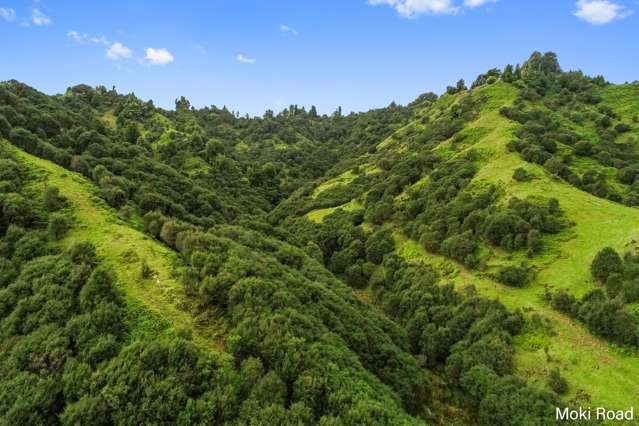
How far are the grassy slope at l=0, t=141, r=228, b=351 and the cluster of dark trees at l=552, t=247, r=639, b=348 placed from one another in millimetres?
35144

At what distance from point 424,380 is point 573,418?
12.8 metres

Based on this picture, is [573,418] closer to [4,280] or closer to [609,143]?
[4,280]

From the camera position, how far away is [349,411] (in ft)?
79.8

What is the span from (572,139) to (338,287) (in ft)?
192

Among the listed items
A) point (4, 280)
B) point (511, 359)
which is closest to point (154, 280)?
point (4, 280)

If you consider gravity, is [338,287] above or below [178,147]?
below

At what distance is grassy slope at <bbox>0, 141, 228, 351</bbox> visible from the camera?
96.9 ft

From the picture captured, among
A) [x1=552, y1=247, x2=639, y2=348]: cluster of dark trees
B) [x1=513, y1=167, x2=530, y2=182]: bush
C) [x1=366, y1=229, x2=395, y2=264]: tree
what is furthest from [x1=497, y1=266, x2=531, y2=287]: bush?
[x1=366, y1=229, x2=395, y2=264]: tree

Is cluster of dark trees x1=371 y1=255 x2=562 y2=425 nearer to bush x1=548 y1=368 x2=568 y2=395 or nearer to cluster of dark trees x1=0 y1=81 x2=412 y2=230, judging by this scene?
bush x1=548 y1=368 x2=568 y2=395

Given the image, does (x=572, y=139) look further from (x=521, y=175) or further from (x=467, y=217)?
(x=467, y=217)

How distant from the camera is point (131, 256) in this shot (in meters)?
35.6

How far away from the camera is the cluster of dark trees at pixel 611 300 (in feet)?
114

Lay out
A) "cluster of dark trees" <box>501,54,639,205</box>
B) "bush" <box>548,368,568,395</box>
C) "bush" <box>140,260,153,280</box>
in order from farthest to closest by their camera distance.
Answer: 1. "cluster of dark trees" <box>501,54,639,205</box>
2. "bush" <box>140,260,153,280</box>
3. "bush" <box>548,368,568,395</box>

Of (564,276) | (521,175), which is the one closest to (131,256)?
(564,276)
